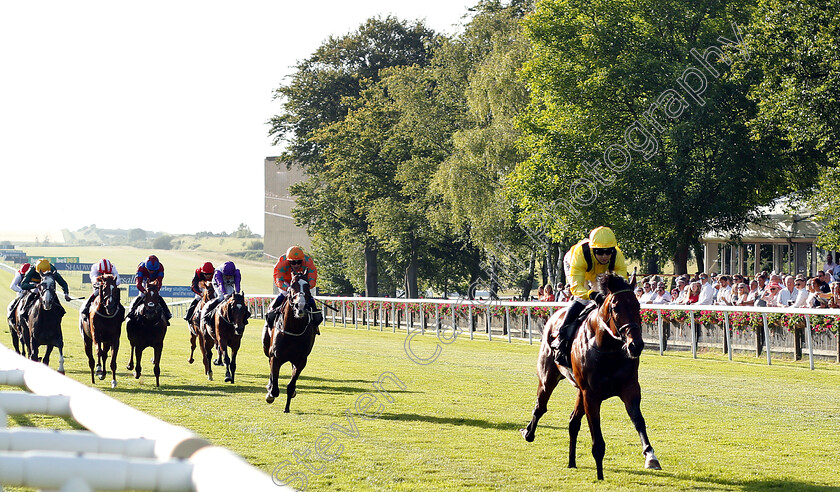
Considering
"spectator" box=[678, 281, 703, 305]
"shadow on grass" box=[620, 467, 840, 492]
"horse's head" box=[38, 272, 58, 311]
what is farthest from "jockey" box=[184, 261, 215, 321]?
"shadow on grass" box=[620, 467, 840, 492]

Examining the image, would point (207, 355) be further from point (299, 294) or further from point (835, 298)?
point (835, 298)

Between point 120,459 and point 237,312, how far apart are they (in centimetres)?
1337

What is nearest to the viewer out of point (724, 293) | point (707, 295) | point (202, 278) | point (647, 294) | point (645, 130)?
point (202, 278)

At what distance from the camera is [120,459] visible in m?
1.95

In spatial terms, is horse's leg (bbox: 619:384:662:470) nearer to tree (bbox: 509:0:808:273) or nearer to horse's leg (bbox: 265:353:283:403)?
horse's leg (bbox: 265:353:283:403)

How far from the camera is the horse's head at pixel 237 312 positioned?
49.4 feet

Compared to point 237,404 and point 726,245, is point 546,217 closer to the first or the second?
point 726,245

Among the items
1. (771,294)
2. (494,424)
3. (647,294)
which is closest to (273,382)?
(494,424)

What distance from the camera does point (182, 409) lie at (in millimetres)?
11109

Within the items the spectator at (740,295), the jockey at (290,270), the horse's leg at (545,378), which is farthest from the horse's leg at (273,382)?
the spectator at (740,295)

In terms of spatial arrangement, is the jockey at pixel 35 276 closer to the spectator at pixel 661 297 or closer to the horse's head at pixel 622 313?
the horse's head at pixel 622 313

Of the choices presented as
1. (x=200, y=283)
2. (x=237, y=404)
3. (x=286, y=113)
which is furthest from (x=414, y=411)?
(x=286, y=113)

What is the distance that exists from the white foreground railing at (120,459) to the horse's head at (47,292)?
12988 mm

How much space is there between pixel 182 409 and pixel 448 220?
1104 inches
